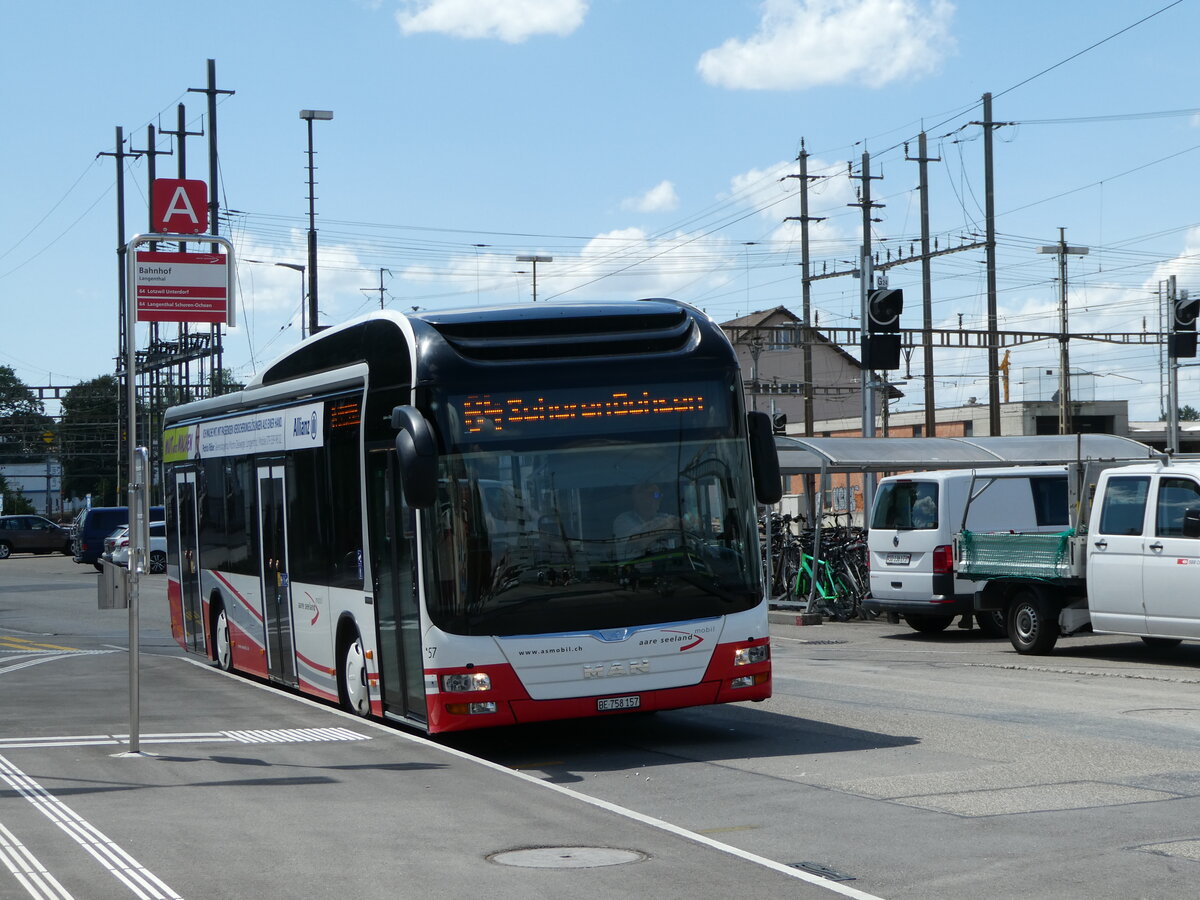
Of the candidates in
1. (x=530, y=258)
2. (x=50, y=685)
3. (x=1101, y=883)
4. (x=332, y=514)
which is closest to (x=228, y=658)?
(x=50, y=685)

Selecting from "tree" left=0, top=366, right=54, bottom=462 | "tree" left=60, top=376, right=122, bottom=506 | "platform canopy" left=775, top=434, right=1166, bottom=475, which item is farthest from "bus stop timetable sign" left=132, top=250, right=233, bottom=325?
"tree" left=60, top=376, right=122, bottom=506

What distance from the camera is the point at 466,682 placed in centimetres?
1060

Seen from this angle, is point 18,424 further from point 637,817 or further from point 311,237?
point 637,817

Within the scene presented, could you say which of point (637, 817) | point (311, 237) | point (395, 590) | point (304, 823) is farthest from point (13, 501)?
point (637, 817)

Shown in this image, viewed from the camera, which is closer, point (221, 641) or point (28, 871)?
point (28, 871)

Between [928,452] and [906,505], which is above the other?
[928,452]

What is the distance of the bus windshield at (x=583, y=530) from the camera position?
10.6 m

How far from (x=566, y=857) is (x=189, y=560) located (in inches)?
481

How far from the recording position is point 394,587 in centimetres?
1152

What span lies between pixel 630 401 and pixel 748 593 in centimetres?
158

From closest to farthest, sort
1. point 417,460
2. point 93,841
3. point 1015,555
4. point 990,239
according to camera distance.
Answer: point 93,841 < point 417,460 < point 1015,555 < point 990,239

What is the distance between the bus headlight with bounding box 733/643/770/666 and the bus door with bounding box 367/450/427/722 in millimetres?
2192

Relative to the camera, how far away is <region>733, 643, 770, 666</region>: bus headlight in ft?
36.7

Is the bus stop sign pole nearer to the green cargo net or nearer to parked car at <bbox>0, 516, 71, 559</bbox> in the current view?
the green cargo net
